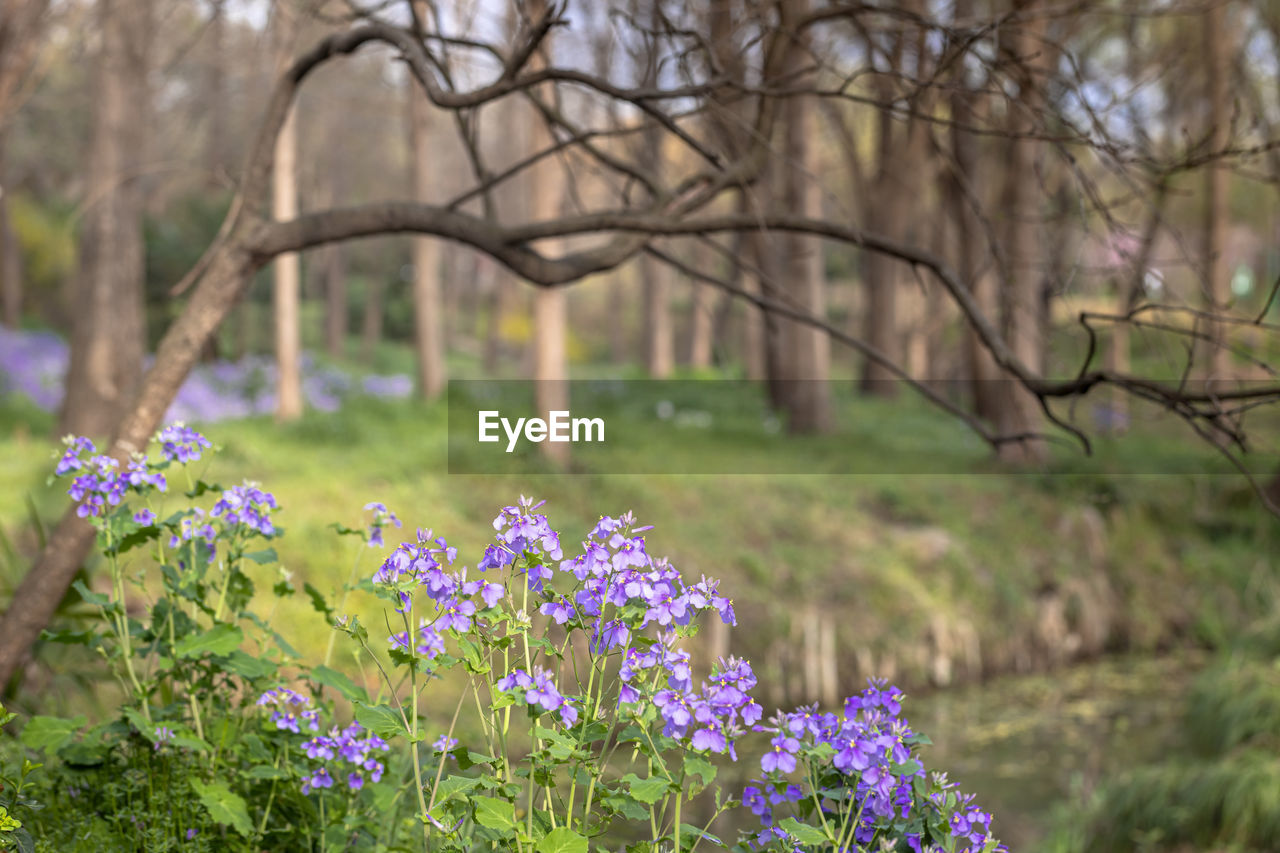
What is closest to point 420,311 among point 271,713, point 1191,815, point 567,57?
point 567,57

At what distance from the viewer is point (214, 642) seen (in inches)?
103

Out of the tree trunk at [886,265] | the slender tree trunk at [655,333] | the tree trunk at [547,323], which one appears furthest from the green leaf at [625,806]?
the slender tree trunk at [655,333]

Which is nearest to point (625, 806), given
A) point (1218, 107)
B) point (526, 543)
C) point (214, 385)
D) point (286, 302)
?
point (526, 543)

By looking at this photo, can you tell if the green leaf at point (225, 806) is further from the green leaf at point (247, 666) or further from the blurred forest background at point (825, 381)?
the blurred forest background at point (825, 381)

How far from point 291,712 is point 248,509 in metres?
0.52

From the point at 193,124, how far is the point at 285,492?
441 inches

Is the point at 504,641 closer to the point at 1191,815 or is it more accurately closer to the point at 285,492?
the point at 1191,815

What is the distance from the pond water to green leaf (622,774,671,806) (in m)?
4.75

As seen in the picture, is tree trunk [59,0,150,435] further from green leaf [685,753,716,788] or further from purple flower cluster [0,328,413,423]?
green leaf [685,753,716,788]

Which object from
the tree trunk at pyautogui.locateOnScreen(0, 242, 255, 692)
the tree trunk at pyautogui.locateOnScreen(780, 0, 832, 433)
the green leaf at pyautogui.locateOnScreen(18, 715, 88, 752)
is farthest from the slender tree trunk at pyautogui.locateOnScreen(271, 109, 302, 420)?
the green leaf at pyautogui.locateOnScreen(18, 715, 88, 752)

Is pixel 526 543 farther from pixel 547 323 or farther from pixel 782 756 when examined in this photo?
pixel 547 323

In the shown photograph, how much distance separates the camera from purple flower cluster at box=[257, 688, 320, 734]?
262 centimetres

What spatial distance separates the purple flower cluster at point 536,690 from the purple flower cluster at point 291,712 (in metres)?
0.84

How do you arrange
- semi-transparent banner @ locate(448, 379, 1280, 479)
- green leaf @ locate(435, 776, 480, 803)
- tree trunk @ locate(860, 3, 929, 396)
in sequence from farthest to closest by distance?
tree trunk @ locate(860, 3, 929, 396) → semi-transparent banner @ locate(448, 379, 1280, 479) → green leaf @ locate(435, 776, 480, 803)
